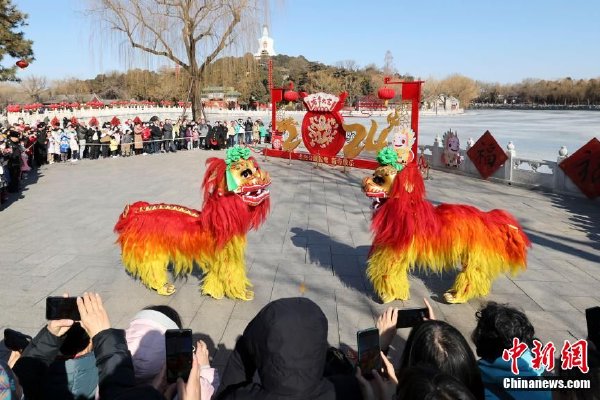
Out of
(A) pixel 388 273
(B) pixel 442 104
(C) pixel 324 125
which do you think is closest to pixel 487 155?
(C) pixel 324 125

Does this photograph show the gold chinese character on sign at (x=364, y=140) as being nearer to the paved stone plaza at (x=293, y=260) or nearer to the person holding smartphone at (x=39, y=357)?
the paved stone plaza at (x=293, y=260)

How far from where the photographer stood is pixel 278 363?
1.57 metres

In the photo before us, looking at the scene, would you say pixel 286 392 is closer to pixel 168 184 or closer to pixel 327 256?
pixel 327 256

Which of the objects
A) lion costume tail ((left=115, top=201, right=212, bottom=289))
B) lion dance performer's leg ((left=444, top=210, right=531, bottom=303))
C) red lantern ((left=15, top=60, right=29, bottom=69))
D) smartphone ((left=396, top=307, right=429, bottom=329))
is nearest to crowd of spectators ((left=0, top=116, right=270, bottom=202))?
red lantern ((left=15, top=60, right=29, bottom=69))

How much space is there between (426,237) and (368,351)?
2.75 m

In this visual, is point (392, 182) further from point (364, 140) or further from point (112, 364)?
point (364, 140)

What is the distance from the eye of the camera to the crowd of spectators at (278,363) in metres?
1.56

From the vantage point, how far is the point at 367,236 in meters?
7.20

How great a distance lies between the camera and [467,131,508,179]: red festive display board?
11.9 metres

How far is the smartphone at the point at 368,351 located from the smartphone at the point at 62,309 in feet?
4.18

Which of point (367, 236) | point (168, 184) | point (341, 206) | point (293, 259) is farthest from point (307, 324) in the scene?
point (168, 184)

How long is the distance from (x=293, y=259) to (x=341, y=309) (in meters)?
1.62

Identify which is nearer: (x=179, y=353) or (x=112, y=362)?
(x=179, y=353)

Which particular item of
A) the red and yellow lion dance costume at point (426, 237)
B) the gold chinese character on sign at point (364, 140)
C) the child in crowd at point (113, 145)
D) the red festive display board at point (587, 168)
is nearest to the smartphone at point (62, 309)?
the red and yellow lion dance costume at point (426, 237)
